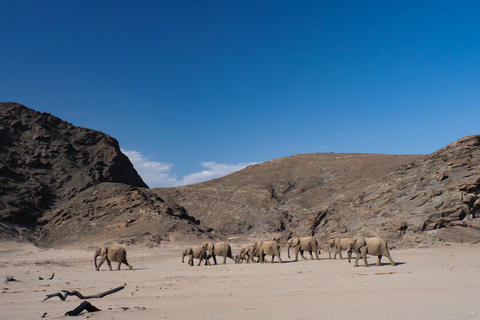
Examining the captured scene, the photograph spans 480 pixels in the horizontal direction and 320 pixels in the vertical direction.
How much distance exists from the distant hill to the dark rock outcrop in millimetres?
145

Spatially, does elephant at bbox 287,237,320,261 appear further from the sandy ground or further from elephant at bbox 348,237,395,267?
the sandy ground

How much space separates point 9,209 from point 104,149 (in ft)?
69.0

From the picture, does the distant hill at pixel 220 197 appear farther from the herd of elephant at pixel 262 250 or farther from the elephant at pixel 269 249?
the elephant at pixel 269 249

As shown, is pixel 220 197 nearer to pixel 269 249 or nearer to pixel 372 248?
pixel 269 249

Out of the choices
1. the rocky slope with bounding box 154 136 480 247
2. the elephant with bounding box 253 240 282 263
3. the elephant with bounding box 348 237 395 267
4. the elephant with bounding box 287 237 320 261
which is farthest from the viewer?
the rocky slope with bounding box 154 136 480 247

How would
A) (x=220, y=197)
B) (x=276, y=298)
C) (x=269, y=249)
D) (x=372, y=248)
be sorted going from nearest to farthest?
(x=276, y=298) → (x=372, y=248) → (x=269, y=249) → (x=220, y=197)

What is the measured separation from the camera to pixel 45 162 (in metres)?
57.4

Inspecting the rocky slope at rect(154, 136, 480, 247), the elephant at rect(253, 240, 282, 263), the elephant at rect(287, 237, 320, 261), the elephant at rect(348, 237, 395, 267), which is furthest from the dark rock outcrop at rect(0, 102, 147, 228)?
the elephant at rect(348, 237, 395, 267)

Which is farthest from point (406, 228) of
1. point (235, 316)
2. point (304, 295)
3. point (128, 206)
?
point (128, 206)

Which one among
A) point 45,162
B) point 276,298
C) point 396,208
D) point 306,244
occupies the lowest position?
point 276,298

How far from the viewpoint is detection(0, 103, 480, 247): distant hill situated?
102 feet

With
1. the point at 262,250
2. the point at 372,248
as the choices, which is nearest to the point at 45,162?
the point at 262,250

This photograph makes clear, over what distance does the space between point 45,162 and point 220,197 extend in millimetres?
29133

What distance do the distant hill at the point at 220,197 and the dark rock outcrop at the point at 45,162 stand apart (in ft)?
0.47
